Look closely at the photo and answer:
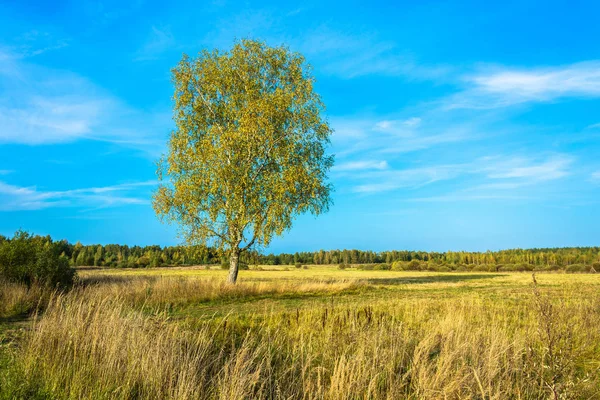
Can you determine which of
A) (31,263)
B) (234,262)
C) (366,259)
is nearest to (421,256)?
(366,259)

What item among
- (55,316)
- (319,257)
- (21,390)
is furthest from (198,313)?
(319,257)

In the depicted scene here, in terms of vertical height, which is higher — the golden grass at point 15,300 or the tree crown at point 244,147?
the tree crown at point 244,147

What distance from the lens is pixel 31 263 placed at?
20.5 meters

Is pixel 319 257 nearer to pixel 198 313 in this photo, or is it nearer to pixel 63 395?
pixel 198 313

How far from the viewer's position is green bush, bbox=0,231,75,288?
2006cm

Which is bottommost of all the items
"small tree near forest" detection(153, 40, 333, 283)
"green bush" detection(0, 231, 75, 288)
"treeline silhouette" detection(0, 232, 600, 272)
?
"treeline silhouette" detection(0, 232, 600, 272)

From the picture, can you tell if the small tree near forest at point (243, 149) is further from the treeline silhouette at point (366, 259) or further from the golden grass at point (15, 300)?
the treeline silhouette at point (366, 259)

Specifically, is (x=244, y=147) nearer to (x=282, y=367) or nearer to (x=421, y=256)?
(x=282, y=367)

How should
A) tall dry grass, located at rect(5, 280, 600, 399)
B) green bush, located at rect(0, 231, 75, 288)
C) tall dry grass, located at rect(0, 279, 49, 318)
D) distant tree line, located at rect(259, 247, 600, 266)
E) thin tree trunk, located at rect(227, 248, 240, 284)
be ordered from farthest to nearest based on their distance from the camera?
distant tree line, located at rect(259, 247, 600, 266), thin tree trunk, located at rect(227, 248, 240, 284), green bush, located at rect(0, 231, 75, 288), tall dry grass, located at rect(0, 279, 49, 318), tall dry grass, located at rect(5, 280, 600, 399)

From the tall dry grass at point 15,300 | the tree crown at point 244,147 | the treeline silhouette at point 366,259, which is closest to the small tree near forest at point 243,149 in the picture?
the tree crown at point 244,147

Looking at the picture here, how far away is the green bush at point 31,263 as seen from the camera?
2006 cm

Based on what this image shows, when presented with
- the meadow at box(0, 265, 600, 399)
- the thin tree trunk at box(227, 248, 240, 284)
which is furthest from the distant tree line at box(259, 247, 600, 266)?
the meadow at box(0, 265, 600, 399)

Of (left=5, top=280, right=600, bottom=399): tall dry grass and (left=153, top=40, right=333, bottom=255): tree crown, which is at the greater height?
(left=153, top=40, right=333, bottom=255): tree crown

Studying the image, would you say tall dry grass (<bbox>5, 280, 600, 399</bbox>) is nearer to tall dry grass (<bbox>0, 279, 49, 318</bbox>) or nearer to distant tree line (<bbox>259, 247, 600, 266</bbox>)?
tall dry grass (<bbox>0, 279, 49, 318</bbox>)
